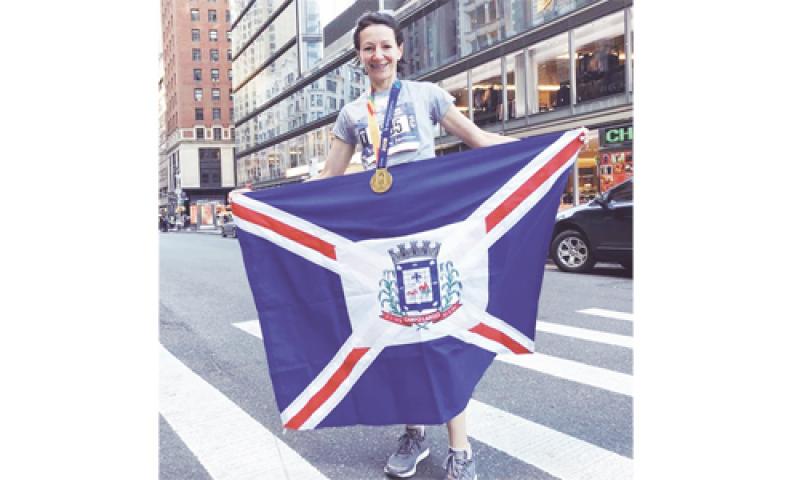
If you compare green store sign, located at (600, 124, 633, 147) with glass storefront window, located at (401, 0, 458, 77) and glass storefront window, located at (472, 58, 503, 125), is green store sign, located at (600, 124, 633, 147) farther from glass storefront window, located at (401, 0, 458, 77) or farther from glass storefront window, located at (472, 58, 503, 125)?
glass storefront window, located at (401, 0, 458, 77)

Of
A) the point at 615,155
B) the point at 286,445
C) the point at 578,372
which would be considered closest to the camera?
the point at 286,445

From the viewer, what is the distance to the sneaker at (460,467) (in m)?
2.68

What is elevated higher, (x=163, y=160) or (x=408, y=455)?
(x=163, y=160)

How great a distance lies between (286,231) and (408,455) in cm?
118

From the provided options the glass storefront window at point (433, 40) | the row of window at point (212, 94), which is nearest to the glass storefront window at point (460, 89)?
the glass storefront window at point (433, 40)

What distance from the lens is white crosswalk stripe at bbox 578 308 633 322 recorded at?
6.46 metres

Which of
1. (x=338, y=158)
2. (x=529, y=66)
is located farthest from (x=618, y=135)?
(x=338, y=158)

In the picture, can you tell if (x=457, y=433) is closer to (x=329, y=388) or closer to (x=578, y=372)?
(x=329, y=388)

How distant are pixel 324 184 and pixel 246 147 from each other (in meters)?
59.2

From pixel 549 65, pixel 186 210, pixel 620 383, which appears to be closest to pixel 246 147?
pixel 186 210

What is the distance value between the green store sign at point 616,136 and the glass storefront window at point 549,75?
6.80 feet

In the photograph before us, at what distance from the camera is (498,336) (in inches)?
107

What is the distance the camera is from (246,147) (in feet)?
195
